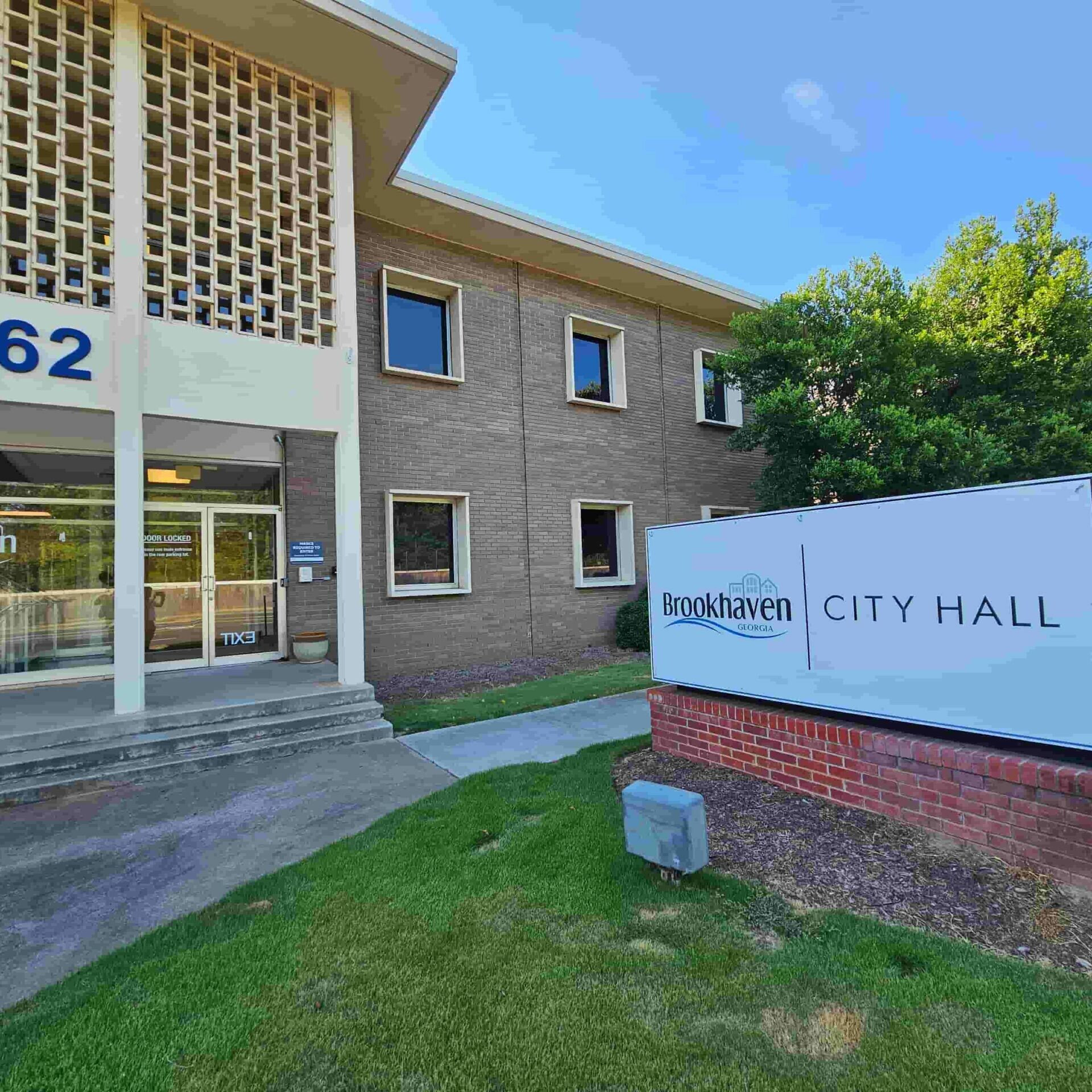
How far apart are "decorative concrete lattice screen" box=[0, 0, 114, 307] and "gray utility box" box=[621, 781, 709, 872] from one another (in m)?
6.88

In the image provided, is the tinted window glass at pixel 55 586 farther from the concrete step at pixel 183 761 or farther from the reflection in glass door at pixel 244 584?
the concrete step at pixel 183 761

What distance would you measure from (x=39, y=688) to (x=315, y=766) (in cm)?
437

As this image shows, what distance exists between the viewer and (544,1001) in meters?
2.39

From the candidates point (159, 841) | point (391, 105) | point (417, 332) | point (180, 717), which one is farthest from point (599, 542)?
point (159, 841)

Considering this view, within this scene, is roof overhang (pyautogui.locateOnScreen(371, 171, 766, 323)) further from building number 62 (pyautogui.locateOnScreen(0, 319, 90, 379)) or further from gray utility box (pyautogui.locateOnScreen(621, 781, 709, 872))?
gray utility box (pyautogui.locateOnScreen(621, 781, 709, 872))

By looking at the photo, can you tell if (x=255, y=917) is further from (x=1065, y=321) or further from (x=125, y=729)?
(x=1065, y=321)

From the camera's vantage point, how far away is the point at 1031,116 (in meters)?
13.7

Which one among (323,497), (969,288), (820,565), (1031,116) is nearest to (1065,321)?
(969,288)

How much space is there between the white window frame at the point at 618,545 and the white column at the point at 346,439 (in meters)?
4.99

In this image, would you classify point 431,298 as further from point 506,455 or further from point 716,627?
point 716,627

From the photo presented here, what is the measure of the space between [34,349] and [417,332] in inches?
231

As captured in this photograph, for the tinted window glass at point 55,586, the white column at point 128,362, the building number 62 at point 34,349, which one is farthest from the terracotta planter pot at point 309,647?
the building number 62 at point 34,349

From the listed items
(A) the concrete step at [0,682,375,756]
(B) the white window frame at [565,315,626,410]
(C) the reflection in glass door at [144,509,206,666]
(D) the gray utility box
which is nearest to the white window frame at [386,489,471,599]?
(C) the reflection in glass door at [144,509,206,666]

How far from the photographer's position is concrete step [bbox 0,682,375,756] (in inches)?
212
